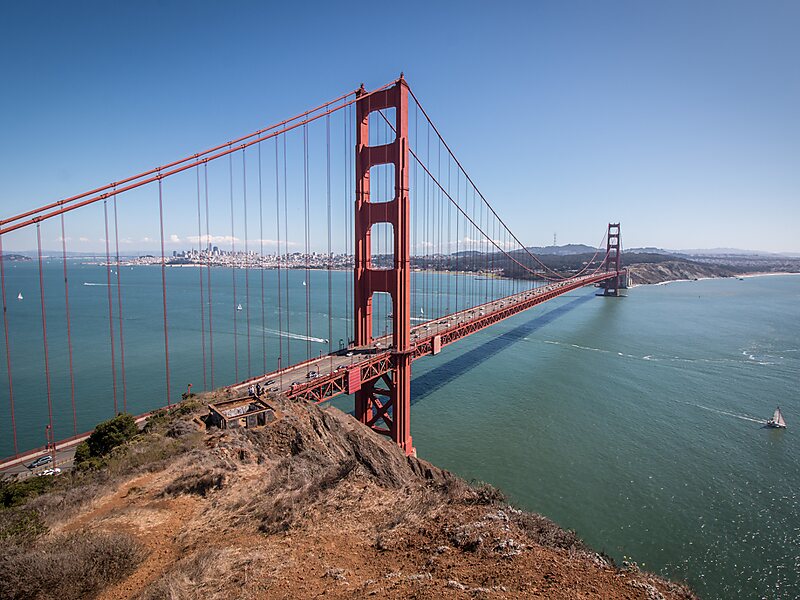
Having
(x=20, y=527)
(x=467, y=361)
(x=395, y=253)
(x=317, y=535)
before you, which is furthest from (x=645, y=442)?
(x=20, y=527)

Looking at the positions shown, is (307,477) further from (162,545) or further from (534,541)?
(534,541)

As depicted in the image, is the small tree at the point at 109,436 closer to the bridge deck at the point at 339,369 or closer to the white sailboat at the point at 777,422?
the bridge deck at the point at 339,369

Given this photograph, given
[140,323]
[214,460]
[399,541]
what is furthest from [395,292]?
[140,323]

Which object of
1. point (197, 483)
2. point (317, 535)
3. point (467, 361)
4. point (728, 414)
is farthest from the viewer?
point (467, 361)

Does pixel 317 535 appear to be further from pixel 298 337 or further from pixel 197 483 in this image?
pixel 298 337

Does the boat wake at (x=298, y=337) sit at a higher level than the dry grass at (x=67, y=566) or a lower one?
lower

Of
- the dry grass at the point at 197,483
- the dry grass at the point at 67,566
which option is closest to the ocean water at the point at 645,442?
the dry grass at the point at 197,483

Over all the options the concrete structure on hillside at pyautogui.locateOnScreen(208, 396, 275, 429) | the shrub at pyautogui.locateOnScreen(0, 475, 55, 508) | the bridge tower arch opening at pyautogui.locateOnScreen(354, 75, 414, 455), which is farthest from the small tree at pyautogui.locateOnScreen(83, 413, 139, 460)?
the bridge tower arch opening at pyautogui.locateOnScreen(354, 75, 414, 455)
